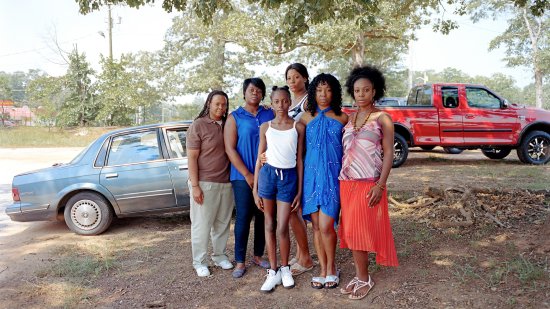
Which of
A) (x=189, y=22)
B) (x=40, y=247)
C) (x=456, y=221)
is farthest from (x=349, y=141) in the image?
(x=189, y=22)

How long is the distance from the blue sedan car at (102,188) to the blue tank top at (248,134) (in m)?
1.98

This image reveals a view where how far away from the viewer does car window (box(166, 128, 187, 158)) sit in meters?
5.73

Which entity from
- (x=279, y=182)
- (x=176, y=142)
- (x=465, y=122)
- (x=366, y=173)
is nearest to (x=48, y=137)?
(x=176, y=142)

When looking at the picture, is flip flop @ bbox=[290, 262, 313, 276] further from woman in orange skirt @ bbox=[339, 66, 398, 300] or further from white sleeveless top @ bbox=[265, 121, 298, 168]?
white sleeveless top @ bbox=[265, 121, 298, 168]

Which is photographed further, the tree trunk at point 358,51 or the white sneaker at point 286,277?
the tree trunk at point 358,51

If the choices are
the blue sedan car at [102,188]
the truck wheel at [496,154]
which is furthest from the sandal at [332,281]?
the truck wheel at [496,154]

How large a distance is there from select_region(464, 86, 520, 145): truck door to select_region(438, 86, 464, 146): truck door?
144 millimetres

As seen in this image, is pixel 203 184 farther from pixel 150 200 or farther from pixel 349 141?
pixel 150 200

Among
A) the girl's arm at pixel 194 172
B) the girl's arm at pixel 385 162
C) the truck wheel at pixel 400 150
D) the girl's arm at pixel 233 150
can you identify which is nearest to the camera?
the girl's arm at pixel 385 162

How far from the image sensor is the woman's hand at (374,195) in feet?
10.6

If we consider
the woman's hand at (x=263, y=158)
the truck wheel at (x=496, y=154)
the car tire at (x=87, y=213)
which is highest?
the woman's hand at (x=263, y=158)

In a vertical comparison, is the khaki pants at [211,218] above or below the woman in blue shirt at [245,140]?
below

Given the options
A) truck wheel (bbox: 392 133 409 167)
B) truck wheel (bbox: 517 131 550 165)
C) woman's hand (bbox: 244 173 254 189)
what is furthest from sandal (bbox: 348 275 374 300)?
truck wheel (bbox: 517 131 550 165)

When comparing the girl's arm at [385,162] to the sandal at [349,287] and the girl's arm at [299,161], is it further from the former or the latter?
the sandal at [349,287]
